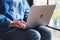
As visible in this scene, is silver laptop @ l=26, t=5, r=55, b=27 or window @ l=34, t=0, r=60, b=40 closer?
silver laptop @ l=26, t=5, r=55, b=27

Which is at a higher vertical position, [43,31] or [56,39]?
[43,31]

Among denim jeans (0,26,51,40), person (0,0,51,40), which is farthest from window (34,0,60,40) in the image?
denim jeans (0,26,51,40)

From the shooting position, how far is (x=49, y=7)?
1.46 meters

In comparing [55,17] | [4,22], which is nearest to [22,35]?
[4,22]

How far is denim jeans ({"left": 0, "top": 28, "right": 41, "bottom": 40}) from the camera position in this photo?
138 cm

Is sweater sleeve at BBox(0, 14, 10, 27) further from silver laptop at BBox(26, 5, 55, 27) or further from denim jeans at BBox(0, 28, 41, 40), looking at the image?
silver laptop at BBox(26, 5, 55, 27)

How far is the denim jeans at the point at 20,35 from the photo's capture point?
1376 millimetres

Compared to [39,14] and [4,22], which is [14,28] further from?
[39,14]

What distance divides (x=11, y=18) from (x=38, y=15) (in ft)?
1.10

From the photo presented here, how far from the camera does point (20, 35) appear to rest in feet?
4.55

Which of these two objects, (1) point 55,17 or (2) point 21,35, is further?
(1) point 55,17

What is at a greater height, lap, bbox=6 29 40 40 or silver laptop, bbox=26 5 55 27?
silver laptop, bbox=26 5 55 27

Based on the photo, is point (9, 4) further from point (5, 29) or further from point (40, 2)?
point (40, 2)

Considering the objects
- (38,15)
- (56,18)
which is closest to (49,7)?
(38,15)
